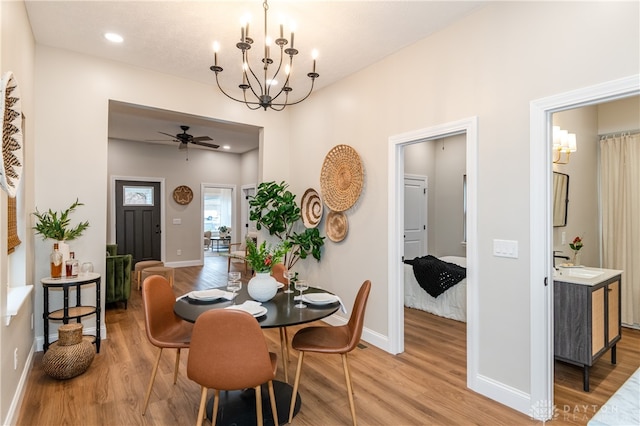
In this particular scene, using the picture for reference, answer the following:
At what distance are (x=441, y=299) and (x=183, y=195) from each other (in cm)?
644

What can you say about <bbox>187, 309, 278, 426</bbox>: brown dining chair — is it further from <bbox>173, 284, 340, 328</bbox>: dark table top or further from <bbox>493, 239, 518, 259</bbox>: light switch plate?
<bbox>493, 239, 518, 259</bbox>: light switch plate

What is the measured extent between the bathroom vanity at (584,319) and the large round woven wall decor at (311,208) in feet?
8.43

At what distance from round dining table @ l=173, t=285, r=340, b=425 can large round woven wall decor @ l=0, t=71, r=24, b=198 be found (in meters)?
1.13

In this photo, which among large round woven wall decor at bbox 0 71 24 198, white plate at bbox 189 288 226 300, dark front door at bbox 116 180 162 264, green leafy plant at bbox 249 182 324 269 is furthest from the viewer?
dark front door at bbox 116 180 162 264

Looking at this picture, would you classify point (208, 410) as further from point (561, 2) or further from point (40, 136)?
point (561, 2)

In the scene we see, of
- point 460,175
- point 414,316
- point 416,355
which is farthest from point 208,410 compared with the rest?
point 460,175

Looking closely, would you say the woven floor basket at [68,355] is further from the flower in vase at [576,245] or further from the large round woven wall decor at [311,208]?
the flower in vase at [576,245]

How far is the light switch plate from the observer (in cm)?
243

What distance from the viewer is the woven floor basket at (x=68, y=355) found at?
106 inches

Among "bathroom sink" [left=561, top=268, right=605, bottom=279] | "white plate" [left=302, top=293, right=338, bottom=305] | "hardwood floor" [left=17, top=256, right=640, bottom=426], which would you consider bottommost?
"hardwood floor" [left=17, top=256, right=640, bottom=426]

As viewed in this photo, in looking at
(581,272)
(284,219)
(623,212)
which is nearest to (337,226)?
(284,219)

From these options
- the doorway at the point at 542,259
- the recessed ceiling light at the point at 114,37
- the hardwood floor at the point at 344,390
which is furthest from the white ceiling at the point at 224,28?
the hardwood floor at the point at 344,390

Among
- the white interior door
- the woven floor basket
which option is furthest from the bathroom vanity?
the woven floor basket

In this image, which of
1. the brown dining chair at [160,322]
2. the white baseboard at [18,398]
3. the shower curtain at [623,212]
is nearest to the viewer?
the white baseboard at [18,398]
